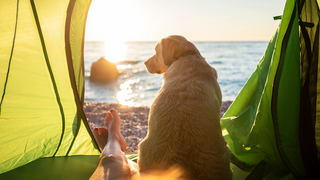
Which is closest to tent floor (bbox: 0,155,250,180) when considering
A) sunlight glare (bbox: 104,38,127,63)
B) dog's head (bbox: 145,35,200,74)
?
dog's head (bbox: 145,35,200,74)

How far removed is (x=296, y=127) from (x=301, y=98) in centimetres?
25

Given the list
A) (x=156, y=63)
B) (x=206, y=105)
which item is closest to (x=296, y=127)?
(x=206, y=105)

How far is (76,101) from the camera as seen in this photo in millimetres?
2518

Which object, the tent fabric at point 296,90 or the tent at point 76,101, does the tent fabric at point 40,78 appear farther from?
the tent fabric at point 296,90

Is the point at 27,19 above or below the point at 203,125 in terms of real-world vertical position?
above

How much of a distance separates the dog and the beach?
170cm

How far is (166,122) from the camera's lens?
1.70 meters

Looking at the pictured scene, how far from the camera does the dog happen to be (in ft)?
5.17

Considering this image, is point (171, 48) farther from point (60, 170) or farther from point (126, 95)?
point (126, 95)

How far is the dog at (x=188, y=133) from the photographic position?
1.58 metres

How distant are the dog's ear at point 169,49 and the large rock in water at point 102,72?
425 inches

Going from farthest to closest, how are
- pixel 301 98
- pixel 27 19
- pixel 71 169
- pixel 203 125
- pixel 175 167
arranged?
pixel 71 169 → pixel 27 19 → pixel 301 98 → pixel 203 125 → pixel 175 167

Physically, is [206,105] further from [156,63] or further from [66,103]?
[66,103]

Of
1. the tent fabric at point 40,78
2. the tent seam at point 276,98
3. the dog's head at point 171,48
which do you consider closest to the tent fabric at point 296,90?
the tent seam at point 276,98
